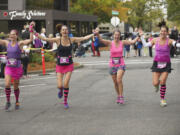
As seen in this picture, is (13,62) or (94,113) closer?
(94,113)

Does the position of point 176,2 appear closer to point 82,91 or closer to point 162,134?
point 82,91

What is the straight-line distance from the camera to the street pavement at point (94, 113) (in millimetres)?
7105

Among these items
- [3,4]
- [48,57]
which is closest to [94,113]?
[48,57]

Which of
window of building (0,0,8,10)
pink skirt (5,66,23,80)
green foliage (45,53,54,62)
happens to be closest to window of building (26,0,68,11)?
window of building (0,0,8,10)

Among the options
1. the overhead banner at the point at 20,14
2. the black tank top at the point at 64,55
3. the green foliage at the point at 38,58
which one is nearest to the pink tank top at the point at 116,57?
the black tank top at the point at 64,55

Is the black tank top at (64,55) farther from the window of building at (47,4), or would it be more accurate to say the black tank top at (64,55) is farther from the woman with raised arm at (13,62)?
the window of building at (47,4)

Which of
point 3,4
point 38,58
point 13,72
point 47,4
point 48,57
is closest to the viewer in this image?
point 13,72

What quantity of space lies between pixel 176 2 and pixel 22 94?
56.4 m

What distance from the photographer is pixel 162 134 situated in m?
6.64

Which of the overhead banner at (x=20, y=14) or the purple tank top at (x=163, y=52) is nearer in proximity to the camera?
the purple tank top at (x=163, y=52)

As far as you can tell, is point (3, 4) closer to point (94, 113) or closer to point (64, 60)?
point (64, 60)

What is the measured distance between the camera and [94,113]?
340 inches

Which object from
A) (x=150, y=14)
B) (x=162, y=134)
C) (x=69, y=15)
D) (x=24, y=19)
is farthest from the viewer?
(x=150, y=14)

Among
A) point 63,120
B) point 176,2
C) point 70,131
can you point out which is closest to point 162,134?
point 70,131
